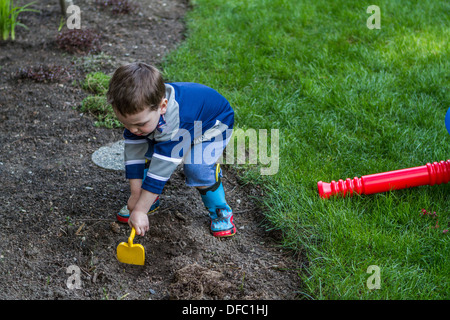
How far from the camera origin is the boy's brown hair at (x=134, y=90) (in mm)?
2016

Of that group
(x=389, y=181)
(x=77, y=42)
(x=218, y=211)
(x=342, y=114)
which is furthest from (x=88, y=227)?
(x=77, y=42)

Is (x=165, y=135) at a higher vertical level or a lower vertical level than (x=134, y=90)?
lower

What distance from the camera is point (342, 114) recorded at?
3.45 m

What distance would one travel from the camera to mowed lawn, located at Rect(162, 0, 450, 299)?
2.21 meters

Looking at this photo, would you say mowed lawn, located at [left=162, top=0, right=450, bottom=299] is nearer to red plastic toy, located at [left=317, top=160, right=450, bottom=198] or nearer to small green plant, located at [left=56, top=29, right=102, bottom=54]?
red plastic toy, located at [left=317, top=160, right=450, bottom=198]

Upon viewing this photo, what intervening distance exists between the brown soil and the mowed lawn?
18 centimetres

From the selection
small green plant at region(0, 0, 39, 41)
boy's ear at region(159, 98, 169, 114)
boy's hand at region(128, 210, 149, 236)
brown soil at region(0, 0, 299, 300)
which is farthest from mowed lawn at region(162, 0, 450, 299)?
small green plant at region(0, 0, 39, 41)

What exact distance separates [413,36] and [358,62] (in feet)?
2.42

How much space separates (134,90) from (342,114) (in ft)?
6.26

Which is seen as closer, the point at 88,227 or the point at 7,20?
the point at 88,227

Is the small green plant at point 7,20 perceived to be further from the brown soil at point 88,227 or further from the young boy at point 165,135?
the young boy at point 165,135

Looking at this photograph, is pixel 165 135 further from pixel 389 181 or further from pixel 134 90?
pixel 389 181

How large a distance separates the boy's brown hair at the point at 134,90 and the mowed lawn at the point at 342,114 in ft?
3.17
